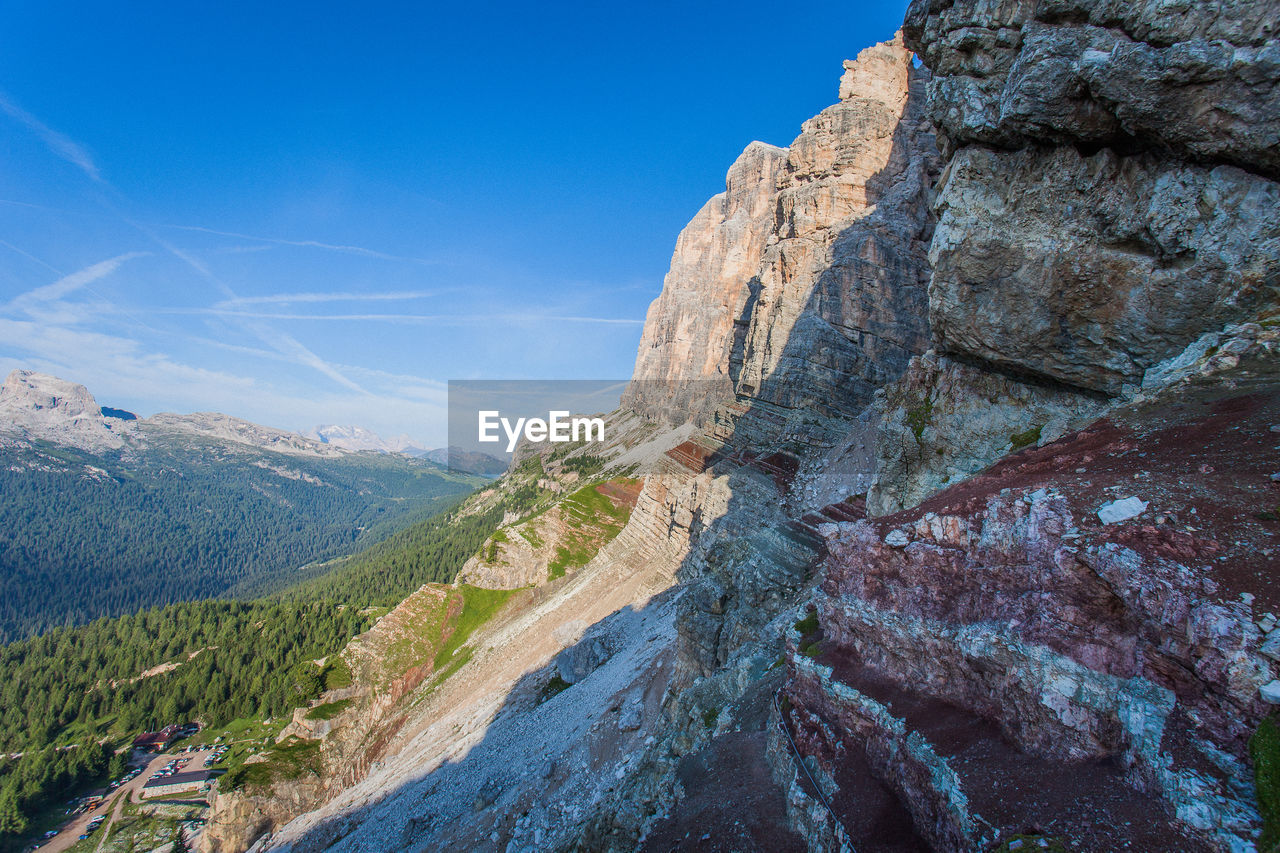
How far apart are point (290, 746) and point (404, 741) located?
10899 mm

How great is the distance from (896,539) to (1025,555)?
3.20 metres

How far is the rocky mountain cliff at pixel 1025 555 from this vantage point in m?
7.87

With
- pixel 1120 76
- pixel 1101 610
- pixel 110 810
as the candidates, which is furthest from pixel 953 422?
pixel 110 810

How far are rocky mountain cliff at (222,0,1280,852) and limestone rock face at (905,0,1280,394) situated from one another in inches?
2.5

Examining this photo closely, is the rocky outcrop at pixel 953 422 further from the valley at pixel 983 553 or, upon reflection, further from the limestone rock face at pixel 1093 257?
the limestone rock face at pixel 1093 257

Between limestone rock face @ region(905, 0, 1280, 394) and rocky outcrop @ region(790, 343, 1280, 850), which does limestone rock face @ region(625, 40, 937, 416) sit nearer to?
limestone rock face @ region(905, 0, 1280, 394)

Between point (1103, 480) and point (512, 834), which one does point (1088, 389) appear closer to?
point (1103, 480)

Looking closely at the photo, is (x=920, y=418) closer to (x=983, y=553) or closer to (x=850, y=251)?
(x=983, y=553)

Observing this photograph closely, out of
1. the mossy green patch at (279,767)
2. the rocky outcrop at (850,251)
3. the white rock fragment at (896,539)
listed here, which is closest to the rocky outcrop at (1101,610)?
the white rock fragment at (896,539)

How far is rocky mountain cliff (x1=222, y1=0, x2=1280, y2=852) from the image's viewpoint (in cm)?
787

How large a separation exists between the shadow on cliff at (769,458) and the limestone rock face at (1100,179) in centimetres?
1310

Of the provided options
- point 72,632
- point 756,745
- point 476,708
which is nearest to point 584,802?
point 756,745

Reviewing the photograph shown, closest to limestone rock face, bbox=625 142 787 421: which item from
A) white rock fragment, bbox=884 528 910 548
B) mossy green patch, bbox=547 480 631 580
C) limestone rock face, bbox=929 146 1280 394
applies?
mossy green patch, bbox=547 480 631 580

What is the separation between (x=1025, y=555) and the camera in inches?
402
